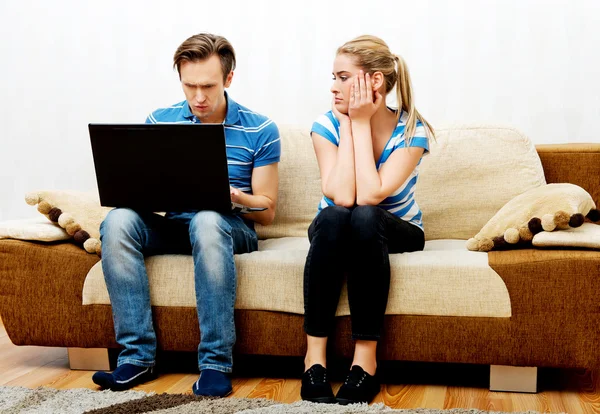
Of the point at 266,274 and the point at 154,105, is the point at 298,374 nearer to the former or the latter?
the point at 266,274

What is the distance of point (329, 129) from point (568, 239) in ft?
2.37

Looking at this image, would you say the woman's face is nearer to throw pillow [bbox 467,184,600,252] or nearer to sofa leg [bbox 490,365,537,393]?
throw pillow [bbox 467,184,600,252]

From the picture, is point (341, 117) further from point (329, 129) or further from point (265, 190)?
point (265, 190)

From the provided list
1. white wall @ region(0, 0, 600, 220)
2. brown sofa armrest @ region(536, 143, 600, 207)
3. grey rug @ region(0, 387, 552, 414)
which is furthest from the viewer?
white wall @ region(0, 0, 600, 220)

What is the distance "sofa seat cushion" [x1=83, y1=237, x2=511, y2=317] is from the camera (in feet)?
6.36

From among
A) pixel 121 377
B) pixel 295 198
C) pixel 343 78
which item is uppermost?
pixel 343 78

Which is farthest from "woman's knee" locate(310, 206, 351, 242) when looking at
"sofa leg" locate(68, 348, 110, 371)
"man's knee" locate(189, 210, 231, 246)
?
"sofa leg" locate(68, 348, 110, 371)

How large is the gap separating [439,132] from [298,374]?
947 millimetres

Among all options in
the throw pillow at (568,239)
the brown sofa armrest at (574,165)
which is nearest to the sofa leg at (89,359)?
the throw pillow at (568,239)

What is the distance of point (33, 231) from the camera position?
7.11 feet

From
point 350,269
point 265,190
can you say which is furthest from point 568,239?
point 265,190

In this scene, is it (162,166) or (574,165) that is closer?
(162,166)

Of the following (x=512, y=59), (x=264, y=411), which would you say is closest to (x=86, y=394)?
(x=264, y=411)

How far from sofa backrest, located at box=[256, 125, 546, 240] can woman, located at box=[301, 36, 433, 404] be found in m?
0.29
